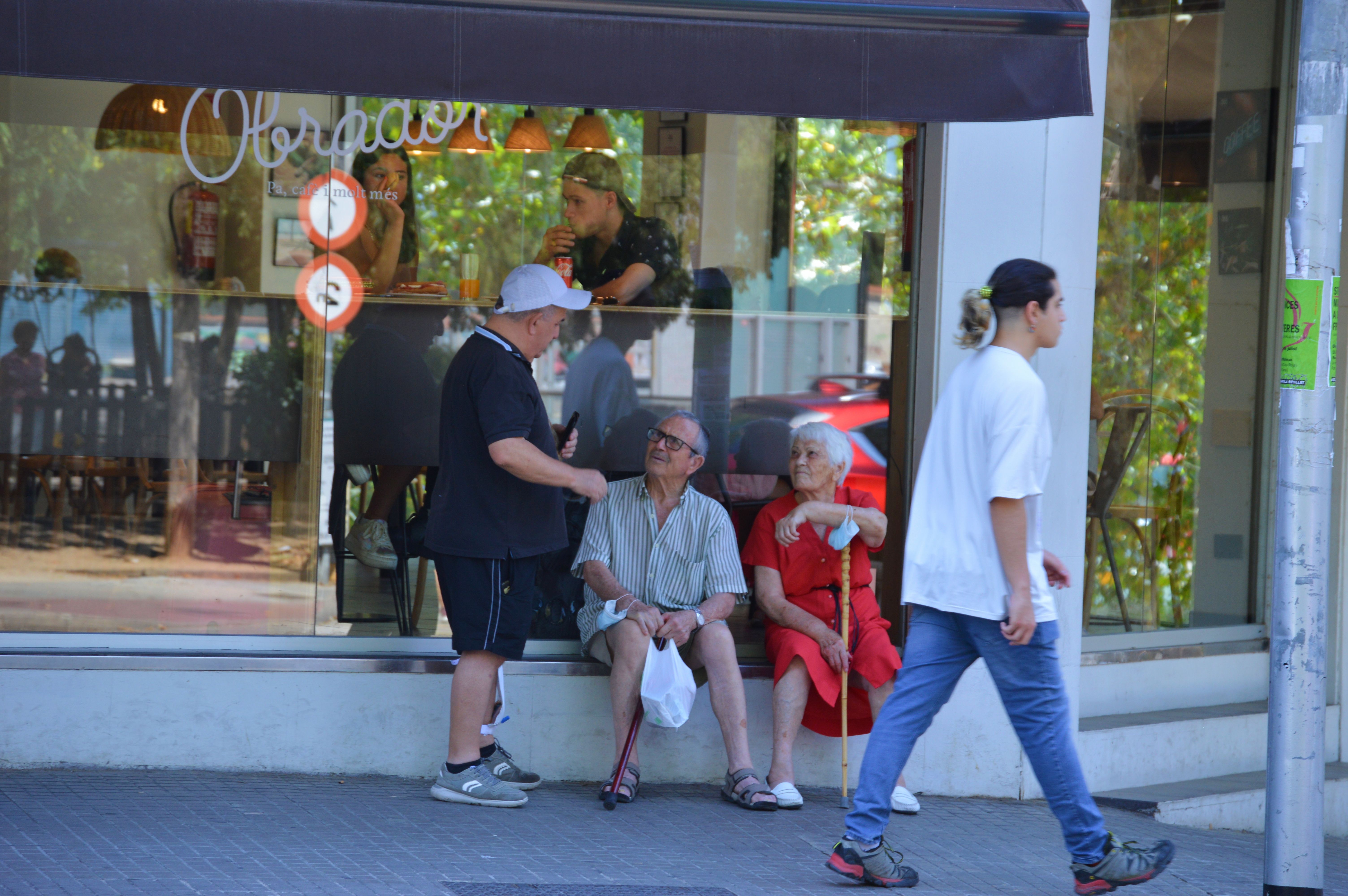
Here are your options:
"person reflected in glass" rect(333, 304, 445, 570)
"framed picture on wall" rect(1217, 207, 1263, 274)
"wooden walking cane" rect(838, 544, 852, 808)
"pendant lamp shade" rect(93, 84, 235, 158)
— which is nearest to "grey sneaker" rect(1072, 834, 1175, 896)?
"wooden walking cane" rect(838, 544, 852, 808)

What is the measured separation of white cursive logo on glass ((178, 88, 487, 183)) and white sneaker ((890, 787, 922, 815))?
3.09 meters

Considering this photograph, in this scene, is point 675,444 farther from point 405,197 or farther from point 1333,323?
point 1333,323

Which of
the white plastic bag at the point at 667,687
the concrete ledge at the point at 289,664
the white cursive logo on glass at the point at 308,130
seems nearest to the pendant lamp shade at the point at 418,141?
the white cursive logo on glass at the point at 308,130

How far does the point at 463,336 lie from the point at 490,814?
206 centimetres

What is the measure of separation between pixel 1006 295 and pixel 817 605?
5.38 feet

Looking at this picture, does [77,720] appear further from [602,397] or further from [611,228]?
[611,228]

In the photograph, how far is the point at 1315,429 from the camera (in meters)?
3.85

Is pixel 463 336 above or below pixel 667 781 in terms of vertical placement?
above

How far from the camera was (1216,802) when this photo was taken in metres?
5.54

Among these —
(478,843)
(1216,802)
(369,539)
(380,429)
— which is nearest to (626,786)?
(478,843)

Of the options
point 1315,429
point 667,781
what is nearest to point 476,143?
point 667,781

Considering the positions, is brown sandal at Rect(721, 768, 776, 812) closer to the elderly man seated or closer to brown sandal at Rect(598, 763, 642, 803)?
the elderly man seated

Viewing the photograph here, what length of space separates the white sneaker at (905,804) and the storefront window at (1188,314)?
187cm

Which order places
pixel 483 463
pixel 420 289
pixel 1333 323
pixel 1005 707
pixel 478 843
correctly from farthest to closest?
pixel 420 289
pixel 483 463
pixel 478 843
pixel 1005 707
pixel 1333 323
